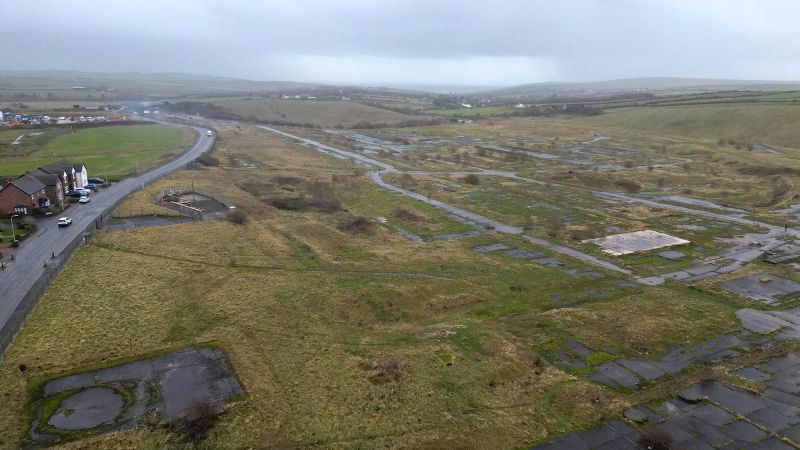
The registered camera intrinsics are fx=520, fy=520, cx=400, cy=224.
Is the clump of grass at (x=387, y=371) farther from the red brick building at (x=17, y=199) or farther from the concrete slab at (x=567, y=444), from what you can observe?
the red brick building at (x=17, y=199)

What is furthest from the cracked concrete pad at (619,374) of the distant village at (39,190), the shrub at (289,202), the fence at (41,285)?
the distant village at (39,190)

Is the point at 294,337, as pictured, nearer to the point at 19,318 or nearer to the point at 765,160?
the point at 19,318

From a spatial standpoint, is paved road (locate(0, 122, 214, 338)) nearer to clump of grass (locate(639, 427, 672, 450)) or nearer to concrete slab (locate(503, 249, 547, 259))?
clump of grass (locate(639, 427, 672, 450))

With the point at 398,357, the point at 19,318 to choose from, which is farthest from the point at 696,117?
the point at 19,318

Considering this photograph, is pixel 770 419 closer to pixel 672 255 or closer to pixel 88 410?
pixel 672 255

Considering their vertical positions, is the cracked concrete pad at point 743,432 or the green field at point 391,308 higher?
the green field at point 391,308
